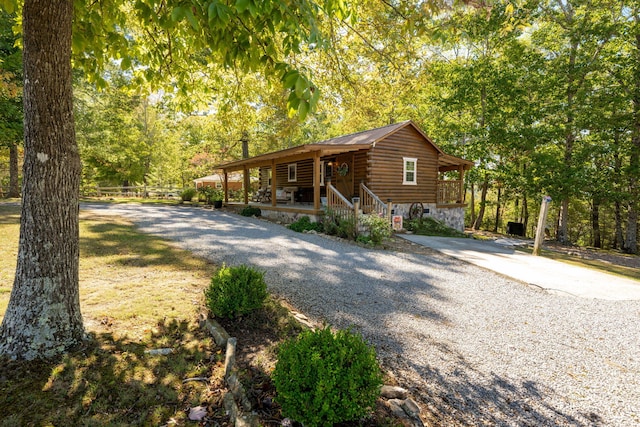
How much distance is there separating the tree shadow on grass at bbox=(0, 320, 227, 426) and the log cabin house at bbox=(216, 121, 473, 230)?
9238 millimetres

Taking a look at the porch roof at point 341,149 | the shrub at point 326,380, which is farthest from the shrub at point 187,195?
the shrub at point 326,380

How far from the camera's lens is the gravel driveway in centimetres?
285

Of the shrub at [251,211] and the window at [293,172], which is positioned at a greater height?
the window at [293,172]

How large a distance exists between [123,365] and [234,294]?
123 centimetres

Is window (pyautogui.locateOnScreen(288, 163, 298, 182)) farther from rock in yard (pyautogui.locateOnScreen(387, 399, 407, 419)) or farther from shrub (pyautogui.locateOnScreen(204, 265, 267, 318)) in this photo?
rock in yard (pyautogui.locateOnScreen(387, 399, 407, 419))

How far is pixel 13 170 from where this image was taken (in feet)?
61.7

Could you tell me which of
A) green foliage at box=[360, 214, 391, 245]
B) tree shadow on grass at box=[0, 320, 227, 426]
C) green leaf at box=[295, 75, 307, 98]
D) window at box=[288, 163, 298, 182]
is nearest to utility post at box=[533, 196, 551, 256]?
green foliage at box=[360, 214, 391, 245]

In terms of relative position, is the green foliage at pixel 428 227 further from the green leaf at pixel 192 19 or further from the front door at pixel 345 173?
the green leaf at pixel 192 19

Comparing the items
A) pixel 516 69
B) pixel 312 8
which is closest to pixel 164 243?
pixel 312 8

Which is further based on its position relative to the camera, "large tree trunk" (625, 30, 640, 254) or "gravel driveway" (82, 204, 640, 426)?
"large tree trunk" (625, 30, 640, 254)

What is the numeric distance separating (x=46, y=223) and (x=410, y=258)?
7.54 meters

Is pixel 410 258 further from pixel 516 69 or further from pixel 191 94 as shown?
pixel 516 69

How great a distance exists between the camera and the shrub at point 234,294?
3.63 meters

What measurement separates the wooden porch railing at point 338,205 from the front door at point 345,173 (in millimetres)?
3222
